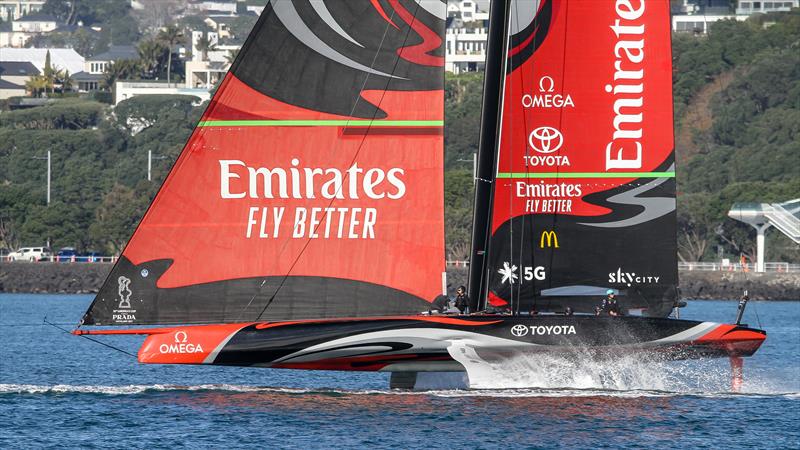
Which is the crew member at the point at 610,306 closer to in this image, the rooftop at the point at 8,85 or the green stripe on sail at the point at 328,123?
the green stripe on sail at the point at 328,123

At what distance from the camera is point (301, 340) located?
2584 centimetres

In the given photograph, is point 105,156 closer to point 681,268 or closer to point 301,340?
point 681,268

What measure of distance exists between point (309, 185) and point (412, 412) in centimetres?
412

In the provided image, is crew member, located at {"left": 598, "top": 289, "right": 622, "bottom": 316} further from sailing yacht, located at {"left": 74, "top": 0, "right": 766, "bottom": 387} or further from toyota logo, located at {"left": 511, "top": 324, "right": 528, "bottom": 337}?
toyota logo, located at {"left": 511, "top": 324, "right": 528, "bottom": 337}

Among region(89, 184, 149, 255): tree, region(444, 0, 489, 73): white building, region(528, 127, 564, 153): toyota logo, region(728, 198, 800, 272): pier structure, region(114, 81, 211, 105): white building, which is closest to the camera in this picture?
region(528, 127, 564, 153): toyota logo

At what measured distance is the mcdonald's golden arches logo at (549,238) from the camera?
27484mm

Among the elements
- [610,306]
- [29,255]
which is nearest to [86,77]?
[29,255]

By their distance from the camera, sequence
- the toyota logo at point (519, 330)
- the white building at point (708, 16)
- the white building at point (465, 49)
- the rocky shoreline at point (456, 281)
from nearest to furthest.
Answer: the toyota logo at point (519, 330) → the rocky shoreline at point (456, 281) → the white building at point (708, 16) → the white building at point (465, 49)

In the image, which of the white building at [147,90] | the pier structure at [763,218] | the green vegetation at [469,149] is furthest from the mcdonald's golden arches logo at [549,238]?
the white building at [147,90]

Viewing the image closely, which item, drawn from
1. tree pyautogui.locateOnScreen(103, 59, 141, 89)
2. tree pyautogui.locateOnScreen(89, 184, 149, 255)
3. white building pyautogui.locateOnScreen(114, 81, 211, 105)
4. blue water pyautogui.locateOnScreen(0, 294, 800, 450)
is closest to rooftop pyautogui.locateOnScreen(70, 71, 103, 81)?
tree pyautogui.locateOnScreen(103, 59, 141, 89)

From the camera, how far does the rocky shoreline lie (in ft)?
274

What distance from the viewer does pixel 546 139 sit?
27.2 metres

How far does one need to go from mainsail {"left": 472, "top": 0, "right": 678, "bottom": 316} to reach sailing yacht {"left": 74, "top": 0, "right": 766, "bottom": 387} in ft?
0.11

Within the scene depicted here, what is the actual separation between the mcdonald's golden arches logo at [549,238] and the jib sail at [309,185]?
1.83 m
